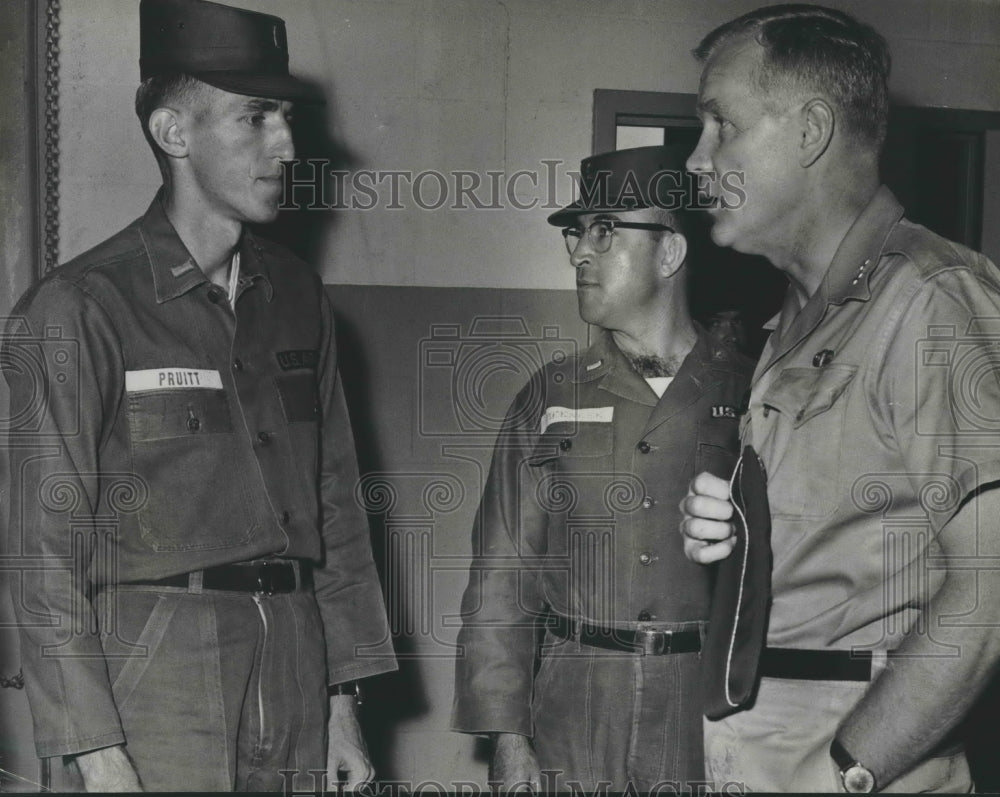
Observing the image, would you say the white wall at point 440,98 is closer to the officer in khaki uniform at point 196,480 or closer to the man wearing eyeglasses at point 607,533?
the man wearing eyeglasses at point 607,533

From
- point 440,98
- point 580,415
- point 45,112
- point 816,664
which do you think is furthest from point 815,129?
point 45,112

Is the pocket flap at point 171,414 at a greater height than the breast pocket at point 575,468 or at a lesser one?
greater

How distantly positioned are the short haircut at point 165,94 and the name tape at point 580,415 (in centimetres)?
106

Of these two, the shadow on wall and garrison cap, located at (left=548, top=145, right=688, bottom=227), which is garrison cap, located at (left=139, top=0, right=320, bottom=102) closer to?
garrison cap, located at (left=548, top=145, right=688, bottom=227)

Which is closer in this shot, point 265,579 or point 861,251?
point 861,251

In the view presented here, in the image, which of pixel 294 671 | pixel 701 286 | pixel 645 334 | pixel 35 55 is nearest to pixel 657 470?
pixel 645 334

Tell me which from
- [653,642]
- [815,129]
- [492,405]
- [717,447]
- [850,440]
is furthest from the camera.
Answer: [492,405]

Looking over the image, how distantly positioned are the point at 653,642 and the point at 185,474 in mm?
Answer: 1085

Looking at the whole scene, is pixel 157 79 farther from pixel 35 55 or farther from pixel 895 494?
pixel 895 494

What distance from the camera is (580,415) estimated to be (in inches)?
107

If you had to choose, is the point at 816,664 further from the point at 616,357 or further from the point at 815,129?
the point at 616,357

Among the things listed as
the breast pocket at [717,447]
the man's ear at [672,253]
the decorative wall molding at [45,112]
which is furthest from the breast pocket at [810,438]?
the decorative wall molding at [45,112]

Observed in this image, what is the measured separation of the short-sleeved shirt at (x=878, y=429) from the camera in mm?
1509

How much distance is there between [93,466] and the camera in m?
1.99
